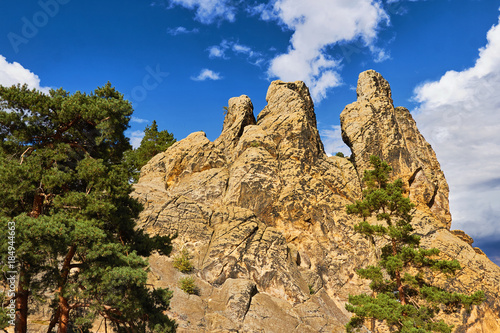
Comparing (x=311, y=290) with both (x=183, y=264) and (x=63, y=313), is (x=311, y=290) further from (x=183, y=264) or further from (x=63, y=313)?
(x=63, y=313)

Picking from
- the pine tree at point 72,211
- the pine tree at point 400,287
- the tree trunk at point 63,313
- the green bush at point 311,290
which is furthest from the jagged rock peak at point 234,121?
the tree trunk at point 63,313

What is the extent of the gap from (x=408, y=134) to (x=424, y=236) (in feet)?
54.4

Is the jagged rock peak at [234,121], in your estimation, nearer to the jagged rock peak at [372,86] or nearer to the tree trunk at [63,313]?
the jagged rock peak at [372,86]

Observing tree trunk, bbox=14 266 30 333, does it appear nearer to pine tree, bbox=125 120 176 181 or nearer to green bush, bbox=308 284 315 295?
green bush, bbox=308 284 315 295

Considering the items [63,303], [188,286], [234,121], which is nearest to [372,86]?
[234,121]

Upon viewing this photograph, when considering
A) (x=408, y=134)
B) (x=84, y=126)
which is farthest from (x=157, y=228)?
(x=408, y=134)

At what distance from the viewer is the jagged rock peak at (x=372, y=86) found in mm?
48000

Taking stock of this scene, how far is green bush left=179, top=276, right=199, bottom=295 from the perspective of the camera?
25.1 metres

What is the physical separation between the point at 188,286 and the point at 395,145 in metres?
32.7

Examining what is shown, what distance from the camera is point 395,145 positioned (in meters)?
42.3

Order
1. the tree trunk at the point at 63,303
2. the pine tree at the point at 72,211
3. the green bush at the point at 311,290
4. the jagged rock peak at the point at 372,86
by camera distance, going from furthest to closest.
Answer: the jagged rock peak at the point at 372,86 → the green bush at the point at 311,290 → the tree trunk at the point at 63,303 → the pine tree at the point at 72,211

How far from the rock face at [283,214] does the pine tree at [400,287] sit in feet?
22.9

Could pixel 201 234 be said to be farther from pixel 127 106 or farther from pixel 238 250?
pixel 127 106

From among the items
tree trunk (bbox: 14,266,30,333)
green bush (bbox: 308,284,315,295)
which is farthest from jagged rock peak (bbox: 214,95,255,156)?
tree trunk (bbox: 14,266,30,333)
